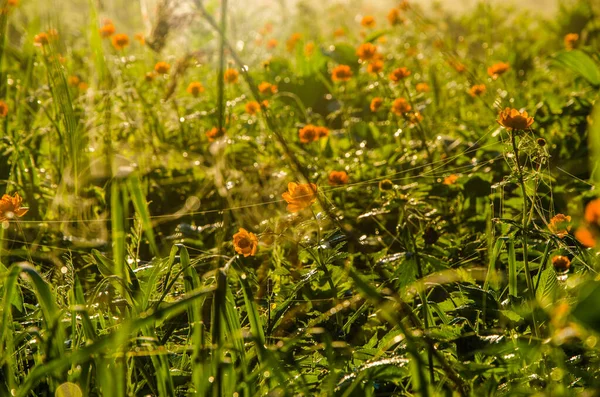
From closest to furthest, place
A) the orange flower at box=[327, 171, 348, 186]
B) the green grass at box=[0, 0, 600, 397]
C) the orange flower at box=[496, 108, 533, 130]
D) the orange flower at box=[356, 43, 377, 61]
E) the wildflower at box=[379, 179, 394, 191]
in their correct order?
the green grass at box=[0, 0, 600, 397]
the orange flower at box=[496, 108, 533, 130]
the wildflower at box=[379, 179, 394, 191]
the orange flower at box=[327, 171, 348, 186]
the orange flower at box=[356, 43, 377, 61]

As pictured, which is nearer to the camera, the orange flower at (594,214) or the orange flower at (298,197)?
the orange flower at (594,214)

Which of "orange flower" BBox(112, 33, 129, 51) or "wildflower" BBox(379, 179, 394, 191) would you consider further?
"orange flower" BBox(112, 33, 129, 51)

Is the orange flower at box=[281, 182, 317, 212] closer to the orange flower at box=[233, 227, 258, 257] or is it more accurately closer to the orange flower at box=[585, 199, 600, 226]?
the orange flower at box=[233, 227, 258, 257]

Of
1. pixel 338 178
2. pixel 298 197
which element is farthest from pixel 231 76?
pixel 298 197

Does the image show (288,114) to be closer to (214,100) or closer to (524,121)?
(214,100)

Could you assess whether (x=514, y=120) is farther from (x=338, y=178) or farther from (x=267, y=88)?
(x=267, y=88)

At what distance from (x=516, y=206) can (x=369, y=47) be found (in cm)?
111

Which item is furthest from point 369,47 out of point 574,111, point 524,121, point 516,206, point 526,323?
point 526,323

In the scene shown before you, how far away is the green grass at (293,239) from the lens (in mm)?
1117

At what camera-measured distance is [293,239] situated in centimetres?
153

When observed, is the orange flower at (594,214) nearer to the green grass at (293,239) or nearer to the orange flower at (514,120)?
the green grass at (293,239)

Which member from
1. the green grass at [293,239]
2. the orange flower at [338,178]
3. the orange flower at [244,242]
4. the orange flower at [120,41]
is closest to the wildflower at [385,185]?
the green grass at [293,239]

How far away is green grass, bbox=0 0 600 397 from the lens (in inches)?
44.0

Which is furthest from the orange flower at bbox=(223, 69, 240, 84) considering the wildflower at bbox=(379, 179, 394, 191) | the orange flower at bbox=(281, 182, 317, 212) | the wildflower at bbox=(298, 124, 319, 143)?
the orange flower at bbox=(281, 182, 317, 212)
